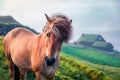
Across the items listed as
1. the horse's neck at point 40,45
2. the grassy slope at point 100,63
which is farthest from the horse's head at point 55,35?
the grassy slope at point 100,63

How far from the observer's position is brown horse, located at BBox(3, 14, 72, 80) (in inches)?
265

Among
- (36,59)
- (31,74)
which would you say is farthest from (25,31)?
(31,74)

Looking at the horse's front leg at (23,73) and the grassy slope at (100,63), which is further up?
the horse's front leg at (23,73)

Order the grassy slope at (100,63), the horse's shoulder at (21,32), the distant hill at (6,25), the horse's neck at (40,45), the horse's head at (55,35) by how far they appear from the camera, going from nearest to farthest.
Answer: the horse's head at (55,35), the horse's neck at (40,45), the horse's shoulder at (21,32), the grassy slope at (100,63), the distant hill at (6,25)

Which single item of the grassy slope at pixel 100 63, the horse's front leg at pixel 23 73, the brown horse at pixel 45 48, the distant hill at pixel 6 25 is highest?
the brown horse at pixel 45 48

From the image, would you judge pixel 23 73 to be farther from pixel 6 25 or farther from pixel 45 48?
pixel 6 25

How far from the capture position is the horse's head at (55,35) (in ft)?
21.7

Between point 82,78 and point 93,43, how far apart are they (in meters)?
40.6

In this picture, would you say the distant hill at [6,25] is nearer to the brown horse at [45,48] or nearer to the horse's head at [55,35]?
the brown horse at [45,48]

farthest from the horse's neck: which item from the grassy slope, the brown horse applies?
the grassy slope

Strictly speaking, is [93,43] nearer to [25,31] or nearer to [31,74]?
[31,74]

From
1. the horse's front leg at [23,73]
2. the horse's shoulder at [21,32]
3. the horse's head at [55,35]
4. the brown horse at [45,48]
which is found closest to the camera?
the horse's head at [55,35]

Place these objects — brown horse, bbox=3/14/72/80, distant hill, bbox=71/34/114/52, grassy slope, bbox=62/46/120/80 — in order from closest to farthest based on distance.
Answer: brown horse, bbox=3/14/72/80 → grassy slope, bbox=62/46/120/80 → distant hill, bbox=71/34/114/52

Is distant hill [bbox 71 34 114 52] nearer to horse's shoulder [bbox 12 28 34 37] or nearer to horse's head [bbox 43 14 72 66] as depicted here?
horse's shoulder [bbox 12 28 34 37]
